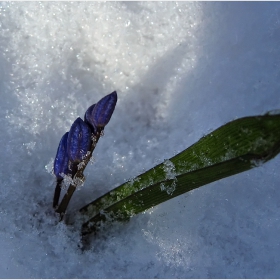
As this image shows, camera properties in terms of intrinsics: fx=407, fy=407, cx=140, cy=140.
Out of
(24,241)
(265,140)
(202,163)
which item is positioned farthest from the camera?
(24,241)

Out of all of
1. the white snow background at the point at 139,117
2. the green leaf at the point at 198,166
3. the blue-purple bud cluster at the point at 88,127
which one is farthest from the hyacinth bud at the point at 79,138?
the white snow background at the point at 139,117

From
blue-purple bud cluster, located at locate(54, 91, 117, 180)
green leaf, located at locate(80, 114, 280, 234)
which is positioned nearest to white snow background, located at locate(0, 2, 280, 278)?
green leaf, located at locate(80, 114, 280, 234)

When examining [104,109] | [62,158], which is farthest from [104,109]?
[62,158]

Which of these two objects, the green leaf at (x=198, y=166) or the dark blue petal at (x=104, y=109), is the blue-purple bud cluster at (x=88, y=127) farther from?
the green leaf at (x=198, y=166)

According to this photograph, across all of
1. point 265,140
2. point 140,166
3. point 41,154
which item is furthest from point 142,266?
point 265,140

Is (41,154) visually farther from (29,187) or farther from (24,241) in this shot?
(24,241)
